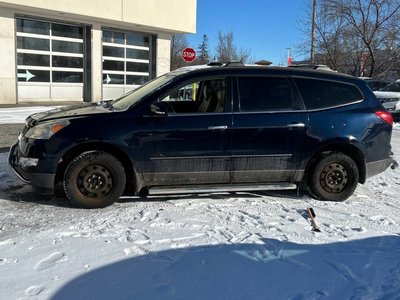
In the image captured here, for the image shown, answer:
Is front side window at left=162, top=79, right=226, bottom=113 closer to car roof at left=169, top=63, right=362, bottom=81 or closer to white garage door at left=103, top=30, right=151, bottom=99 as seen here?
car roof at left=169, top=63, right=362, bottom=81

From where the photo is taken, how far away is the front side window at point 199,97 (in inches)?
224

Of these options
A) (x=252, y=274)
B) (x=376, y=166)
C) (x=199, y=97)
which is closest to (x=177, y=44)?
(x=199, y=97)

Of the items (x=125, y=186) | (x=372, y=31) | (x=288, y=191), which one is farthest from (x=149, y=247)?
(x=372, y=31)

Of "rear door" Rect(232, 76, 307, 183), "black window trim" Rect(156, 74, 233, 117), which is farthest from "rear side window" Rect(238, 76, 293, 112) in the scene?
"black window trim" Rect(156, 74, 233, 117)

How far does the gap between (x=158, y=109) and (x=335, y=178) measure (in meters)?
2.47

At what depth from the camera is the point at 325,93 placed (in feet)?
19.6

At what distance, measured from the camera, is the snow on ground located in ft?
11.4

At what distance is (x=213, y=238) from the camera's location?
14.8ft

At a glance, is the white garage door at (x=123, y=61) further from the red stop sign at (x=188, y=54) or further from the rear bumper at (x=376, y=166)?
the rear bumper at (x=376, y=166)

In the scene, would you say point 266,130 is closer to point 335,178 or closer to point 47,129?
point 335,178

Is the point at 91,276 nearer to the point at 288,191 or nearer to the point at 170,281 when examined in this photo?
the point at 170,281

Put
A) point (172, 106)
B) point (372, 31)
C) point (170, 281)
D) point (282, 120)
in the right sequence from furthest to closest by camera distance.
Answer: point (372, 31)
point (172, 106)
point (282, 120)
point (170, 281)

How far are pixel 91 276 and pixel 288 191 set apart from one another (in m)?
3.54

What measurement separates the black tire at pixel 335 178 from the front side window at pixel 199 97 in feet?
4.99
